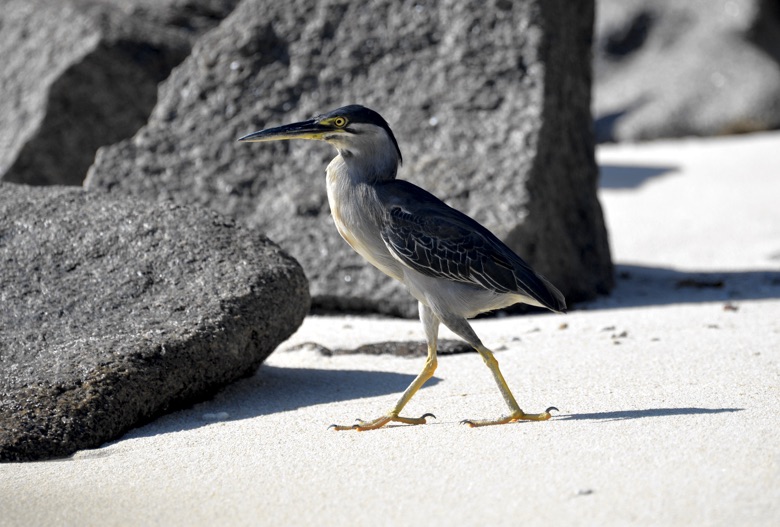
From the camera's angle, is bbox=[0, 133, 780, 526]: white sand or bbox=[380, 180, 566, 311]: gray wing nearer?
bbox=[0, 133, 780, 526]: white sand

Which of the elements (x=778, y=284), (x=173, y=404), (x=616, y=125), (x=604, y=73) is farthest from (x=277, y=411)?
(x=604, y=73)

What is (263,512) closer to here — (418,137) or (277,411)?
(277,411)

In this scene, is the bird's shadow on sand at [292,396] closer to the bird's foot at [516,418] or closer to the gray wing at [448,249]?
the bird's foot at [516,418]

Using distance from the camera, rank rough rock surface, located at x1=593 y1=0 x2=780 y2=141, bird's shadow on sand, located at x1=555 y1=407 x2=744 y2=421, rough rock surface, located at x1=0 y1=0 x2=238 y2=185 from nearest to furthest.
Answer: bird's shadow on sand, located at x1=555 y1=407 x2=744 y2=421, rough rock surface, located at x1=0 y1=0 x2=238 y2=185, rough rock surface, located at x1=593 y1=0 x2=780 y2=141

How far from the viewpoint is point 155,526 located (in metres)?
3.10

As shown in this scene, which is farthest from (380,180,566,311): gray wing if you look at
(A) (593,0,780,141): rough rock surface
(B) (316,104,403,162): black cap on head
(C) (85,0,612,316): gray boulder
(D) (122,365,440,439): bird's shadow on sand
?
(A) (593,0,780,141): rough rock surface

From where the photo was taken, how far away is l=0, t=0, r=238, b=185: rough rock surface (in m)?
7.91

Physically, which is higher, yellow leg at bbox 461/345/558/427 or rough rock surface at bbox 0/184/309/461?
rough rock surface at bbox 0/184/309/461

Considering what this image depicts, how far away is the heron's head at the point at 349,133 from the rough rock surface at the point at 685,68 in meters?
10.0

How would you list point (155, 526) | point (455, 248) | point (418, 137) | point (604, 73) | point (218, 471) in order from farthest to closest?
point (604, 73), point (418, 137), point (455, 248), point (218, 471), point (155, 526)

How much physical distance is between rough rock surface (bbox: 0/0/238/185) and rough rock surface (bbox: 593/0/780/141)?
7278 millimetres

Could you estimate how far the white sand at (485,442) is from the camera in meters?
3.11

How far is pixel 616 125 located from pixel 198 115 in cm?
833

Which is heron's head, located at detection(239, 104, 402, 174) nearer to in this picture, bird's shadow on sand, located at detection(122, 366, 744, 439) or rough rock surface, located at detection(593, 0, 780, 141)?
bird's shadow on sand, located at detection(122, 366, 744, 439)
